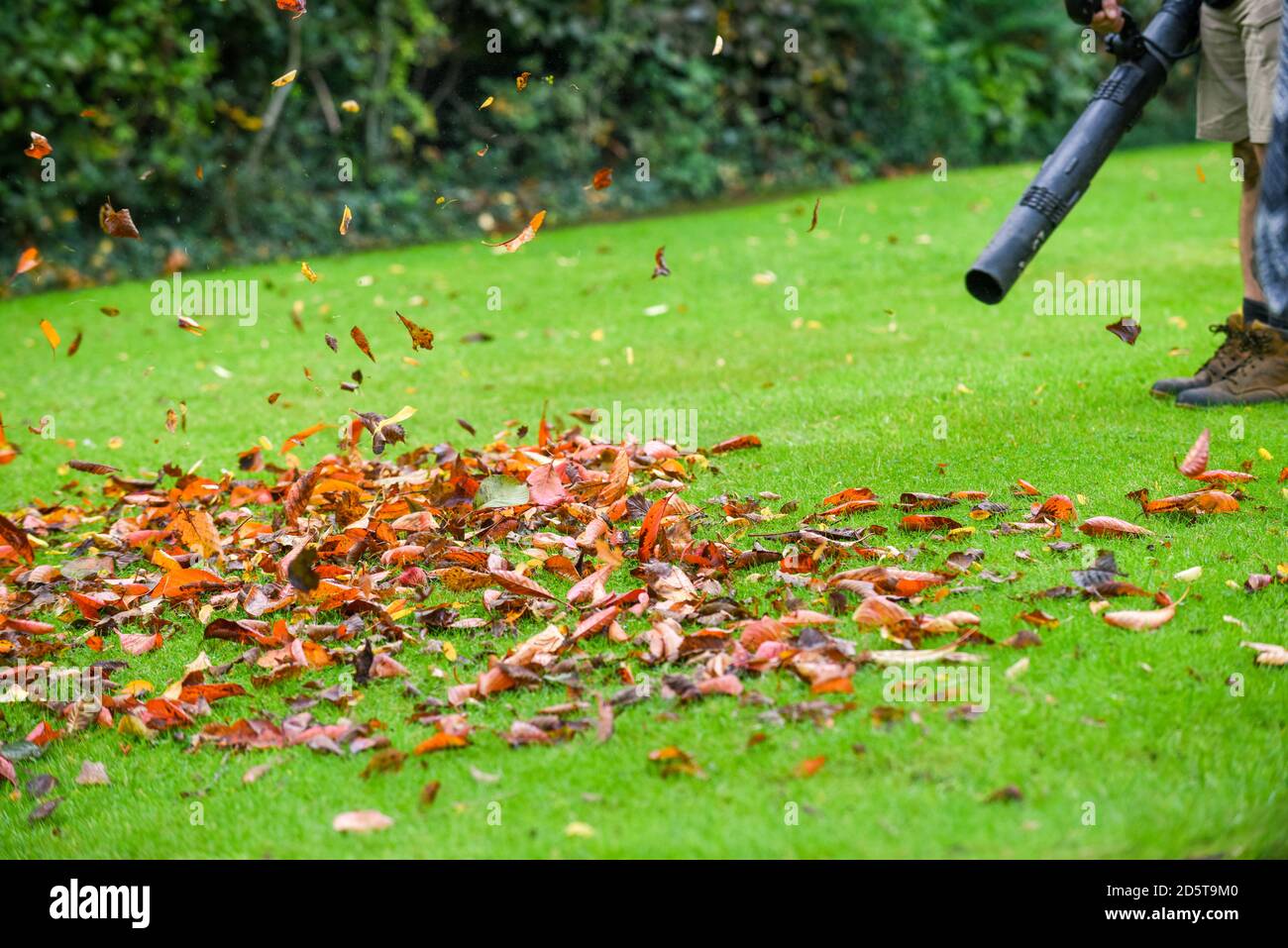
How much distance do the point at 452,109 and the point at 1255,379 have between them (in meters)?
8.85

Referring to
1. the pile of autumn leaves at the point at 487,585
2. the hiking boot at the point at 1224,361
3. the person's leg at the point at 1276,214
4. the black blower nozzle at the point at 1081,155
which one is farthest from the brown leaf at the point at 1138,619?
the hiking boot at the point at 1224,361

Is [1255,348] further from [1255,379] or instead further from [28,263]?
[28,263]

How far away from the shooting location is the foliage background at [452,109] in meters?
10.0

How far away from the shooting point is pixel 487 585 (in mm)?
3684

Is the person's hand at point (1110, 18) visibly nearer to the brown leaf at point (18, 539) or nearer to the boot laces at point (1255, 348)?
the boot laces at point (1255, 348)

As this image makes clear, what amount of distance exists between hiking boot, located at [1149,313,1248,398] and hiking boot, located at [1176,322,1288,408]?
24 millimetres

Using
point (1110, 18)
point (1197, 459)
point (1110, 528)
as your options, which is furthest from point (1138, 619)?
point (1110, 18)

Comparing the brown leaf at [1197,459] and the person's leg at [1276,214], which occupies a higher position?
the person's leg at [1276,214]

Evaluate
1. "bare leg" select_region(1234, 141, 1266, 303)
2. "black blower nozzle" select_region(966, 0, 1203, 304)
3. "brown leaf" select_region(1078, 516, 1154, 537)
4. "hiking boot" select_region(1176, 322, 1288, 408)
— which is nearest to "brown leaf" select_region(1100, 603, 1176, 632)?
"brown leaf" select_region(1078, 516, 1154, 537)

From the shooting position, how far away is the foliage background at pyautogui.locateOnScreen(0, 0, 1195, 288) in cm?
1003

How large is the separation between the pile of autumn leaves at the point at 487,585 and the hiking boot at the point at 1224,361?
0.98m

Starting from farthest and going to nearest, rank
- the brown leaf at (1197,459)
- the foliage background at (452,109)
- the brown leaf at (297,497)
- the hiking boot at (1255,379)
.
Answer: the foliage background at (452,109), the hiking boot at (1255,379), the brown leaf at (297,497), the brown leaf at (1197,459)

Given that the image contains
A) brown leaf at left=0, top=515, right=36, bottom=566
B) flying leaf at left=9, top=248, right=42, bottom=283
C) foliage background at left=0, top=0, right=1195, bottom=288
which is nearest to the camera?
brown leaf at left=0, top=515, right=36, bottom=566

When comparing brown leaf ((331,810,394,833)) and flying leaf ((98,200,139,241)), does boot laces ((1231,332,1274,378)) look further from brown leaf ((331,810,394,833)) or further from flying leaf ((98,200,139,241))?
flying leaf ((98,200,139,241))
